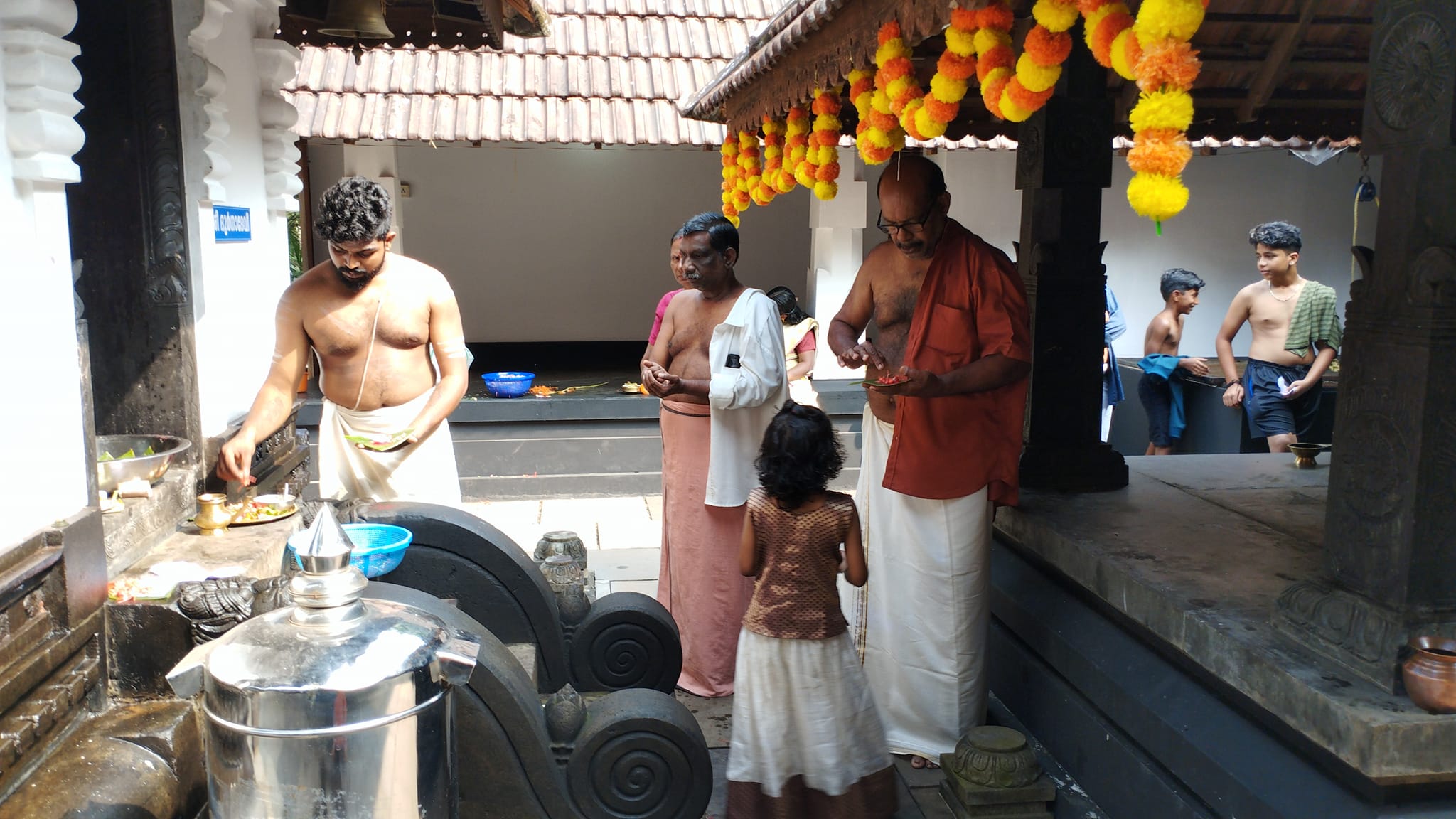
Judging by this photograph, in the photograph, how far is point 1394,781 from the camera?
236 cm

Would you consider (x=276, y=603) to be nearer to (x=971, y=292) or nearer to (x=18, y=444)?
(x=18, y=444)

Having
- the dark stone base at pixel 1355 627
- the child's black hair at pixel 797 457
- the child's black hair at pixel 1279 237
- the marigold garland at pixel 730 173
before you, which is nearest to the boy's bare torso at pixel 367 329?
the child's black hair at pixel 797 457

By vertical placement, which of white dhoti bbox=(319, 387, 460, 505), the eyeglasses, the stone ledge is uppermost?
the eyeglasses

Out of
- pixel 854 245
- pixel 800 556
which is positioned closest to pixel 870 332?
pixel 854 245

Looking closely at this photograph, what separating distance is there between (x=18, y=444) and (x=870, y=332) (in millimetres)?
8132

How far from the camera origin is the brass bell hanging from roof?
514cm

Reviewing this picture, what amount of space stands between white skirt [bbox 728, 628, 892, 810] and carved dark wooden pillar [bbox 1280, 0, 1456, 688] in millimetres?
1386

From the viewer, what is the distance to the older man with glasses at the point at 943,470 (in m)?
3.96

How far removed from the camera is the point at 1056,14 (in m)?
2.76

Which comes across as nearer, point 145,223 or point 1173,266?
point 145,223

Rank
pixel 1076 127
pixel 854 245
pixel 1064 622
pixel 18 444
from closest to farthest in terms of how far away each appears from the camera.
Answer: pixel 18 444
pixel 1064 622
pixel 1076 127
pixel 854 245

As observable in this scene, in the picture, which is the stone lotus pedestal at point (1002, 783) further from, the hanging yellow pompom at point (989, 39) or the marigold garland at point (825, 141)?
the marigold garland at point (825, 141)

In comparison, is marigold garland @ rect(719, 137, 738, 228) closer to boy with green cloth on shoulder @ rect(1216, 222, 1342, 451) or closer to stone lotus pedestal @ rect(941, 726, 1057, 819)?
boy with green cloth on shoulder @ rect(1216, 222, 1342, 451)

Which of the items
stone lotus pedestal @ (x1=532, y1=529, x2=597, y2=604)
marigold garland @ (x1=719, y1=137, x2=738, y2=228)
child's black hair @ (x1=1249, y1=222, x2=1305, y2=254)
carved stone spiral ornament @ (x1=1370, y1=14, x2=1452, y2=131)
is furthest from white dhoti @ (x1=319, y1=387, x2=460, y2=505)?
child's black hair @ (x1=1249, y1=222, x2=1305, y2=254)
